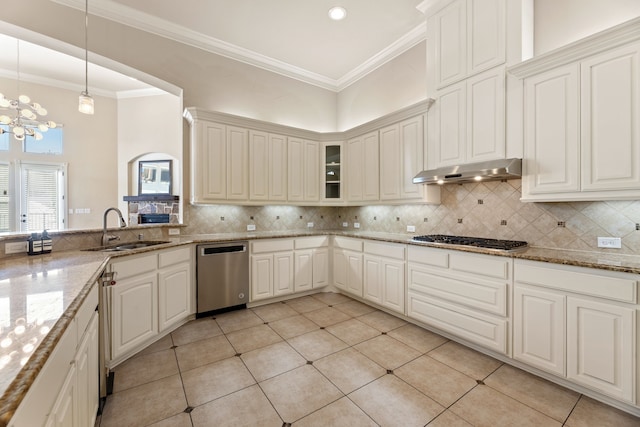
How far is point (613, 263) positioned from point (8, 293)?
337 centimetres

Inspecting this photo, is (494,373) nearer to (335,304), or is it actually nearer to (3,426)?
(335,304)

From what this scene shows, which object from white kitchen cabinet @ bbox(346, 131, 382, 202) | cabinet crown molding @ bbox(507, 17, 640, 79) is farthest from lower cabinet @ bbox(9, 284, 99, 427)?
cabinet crown molding @ bbox(507, 17, 640, 79)

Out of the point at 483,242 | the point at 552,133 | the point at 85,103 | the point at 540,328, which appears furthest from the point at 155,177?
the point at 540,328

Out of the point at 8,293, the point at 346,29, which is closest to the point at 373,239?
the point at 346,29

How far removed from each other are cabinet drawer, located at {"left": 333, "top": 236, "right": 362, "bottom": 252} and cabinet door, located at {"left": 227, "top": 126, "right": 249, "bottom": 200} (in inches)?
57.5

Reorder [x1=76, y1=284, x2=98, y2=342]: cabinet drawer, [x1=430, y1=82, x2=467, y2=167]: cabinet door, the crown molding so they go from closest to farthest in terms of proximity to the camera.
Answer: [x1=76, y1=284, x2=98, y2=342]: cabinet drawer
[x1=430, y1=82, x2=467, y2=167]: cabinet door
the crown molding

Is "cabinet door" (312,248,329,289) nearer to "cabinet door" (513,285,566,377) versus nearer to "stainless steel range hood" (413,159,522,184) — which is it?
"stainless steel range hood" (413,159,522,184)

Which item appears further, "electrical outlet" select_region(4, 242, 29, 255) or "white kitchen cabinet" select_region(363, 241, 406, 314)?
"white kitchen cabinet" select_region(363, 241, 406, 314)

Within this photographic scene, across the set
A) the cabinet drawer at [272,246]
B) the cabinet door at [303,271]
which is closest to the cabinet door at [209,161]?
the cabinet drawer at [272,246]

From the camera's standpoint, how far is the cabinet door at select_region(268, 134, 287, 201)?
3920mm

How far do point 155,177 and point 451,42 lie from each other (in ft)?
22.3

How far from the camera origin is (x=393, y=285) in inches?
123

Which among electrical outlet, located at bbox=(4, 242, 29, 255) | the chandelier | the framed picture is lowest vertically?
electrical outlet, located at bbox=(4, 242, 29, 255)

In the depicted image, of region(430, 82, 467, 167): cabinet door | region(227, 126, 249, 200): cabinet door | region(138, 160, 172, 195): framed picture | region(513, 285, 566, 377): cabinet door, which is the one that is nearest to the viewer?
region(513, 285, 566, 377): cabinet door
